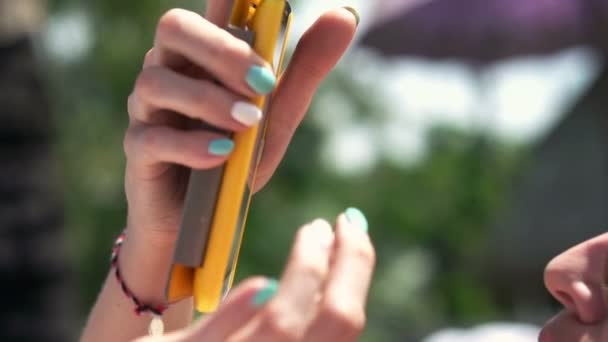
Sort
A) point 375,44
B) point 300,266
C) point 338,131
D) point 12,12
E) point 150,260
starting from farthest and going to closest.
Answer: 1. point 338,131
2. point 375,44
3. point 12,12
4. point 150,260
5. point 300,266

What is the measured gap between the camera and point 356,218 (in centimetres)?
96

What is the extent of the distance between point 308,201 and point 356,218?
20.3 ft

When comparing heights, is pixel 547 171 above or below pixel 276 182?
above

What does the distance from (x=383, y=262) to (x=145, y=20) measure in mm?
2740

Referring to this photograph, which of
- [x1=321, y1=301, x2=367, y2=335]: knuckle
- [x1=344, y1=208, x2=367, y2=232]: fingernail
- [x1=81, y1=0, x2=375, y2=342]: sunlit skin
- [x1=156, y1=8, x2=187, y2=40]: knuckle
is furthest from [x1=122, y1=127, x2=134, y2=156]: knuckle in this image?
[x1=321, y1=301, x2=367, y2=335]: knuckle

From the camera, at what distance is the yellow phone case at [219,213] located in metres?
0.95

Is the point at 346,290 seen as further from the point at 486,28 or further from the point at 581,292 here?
the point at 486,28

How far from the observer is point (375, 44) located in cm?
698

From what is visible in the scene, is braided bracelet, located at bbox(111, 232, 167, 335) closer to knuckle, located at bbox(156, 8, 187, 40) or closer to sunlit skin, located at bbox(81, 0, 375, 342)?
sunlit skin, located at bbox(81, 0, 375, 342)

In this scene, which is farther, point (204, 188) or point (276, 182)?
point (276, 182)

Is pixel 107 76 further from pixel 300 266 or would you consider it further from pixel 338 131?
pixel 300 266

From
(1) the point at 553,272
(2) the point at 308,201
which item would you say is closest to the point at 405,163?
(2) the point at 308,201

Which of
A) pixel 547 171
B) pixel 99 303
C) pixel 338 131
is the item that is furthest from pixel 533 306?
pixel 99 303

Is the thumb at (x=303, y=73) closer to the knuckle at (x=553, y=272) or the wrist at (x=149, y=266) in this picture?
the wrist at (x=149, y=266)
